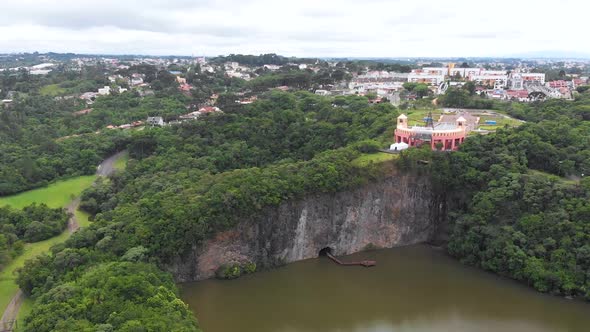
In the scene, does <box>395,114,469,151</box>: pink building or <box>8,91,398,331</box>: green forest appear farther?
<box>395,114,469,151</box>: pink building

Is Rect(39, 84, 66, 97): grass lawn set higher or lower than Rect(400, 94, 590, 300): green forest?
higher

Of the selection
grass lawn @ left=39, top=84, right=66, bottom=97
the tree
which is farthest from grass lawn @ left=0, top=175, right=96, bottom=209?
the tree

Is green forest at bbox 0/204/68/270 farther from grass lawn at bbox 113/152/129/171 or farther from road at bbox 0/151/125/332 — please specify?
grass lawn at bbox 113/152/129/171

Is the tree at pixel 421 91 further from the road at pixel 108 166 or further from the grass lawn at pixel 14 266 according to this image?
the grass lawn at pixel 14 266

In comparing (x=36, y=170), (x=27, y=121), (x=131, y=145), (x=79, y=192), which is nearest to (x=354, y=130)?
(x=131, y=145)

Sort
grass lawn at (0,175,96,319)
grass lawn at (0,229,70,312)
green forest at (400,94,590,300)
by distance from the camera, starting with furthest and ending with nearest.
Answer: green forest at (400,94,590,300) → grass lawn at (0,175,96,319) → grass lawn at (0,229,70,312)

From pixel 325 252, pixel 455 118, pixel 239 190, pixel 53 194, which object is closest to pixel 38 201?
pixel 53 194

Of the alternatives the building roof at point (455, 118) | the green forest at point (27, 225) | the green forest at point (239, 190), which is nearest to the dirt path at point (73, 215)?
the green forest at point (27, 225)
